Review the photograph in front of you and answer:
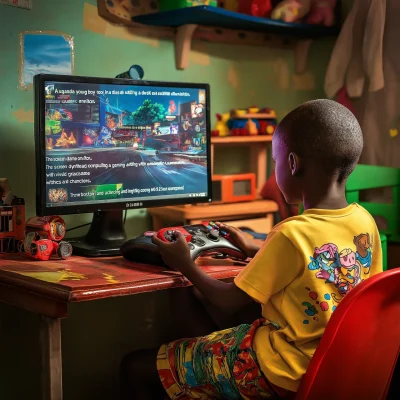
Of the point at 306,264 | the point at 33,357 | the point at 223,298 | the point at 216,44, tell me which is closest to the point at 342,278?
the point at 306,264

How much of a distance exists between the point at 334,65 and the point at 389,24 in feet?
0.76

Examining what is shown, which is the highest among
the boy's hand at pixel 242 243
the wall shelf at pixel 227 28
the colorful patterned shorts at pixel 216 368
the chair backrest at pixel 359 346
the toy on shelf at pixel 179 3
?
the toy on shelf at pixel 179 3

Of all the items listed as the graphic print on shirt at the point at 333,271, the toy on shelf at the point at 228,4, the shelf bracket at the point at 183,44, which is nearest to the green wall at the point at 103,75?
the shelf bracket at the point at 183,44

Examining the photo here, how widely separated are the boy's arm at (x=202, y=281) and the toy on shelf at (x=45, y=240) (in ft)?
0.84

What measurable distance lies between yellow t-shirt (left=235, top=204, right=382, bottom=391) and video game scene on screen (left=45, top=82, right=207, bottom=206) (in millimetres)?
604

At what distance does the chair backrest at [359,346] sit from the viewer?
1231 mm

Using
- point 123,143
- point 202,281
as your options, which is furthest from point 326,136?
point 123,143

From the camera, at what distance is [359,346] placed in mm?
1299

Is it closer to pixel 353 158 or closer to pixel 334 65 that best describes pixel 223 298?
pixel 353 158

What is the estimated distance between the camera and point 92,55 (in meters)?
2.16

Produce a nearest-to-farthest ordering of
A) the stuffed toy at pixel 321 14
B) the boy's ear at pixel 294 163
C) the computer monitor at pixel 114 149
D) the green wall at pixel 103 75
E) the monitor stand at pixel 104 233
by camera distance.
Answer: the boy's ear at pixel 294 163
the computer monitor at pixel 114 149
the monitor stand at pixel 104 233
the green wall at pixel 103 75
the stuffed toy at pixel 321 14

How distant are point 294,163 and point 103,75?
0.92 metres

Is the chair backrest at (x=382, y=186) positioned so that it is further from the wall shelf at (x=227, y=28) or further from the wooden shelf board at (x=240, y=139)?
the wall shelf at (x=227, y=28)

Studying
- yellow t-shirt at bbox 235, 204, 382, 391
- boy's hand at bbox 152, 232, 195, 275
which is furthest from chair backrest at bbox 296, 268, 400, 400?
boy's hand at bbox 152, 232, 195, 275
